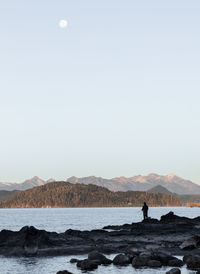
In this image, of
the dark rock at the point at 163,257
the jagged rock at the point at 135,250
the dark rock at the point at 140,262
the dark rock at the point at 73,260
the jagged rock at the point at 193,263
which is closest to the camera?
the jagged rock at the point at 193,263

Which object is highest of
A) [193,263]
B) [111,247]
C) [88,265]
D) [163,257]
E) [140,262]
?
[111,247]

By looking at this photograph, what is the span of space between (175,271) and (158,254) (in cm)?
656

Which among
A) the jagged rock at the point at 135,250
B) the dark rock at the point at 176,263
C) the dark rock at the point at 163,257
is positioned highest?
the jagged rock at the point at 135,250

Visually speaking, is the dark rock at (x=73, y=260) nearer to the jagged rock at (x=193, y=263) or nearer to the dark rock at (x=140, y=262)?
the dark rock at (x=140, y=262)

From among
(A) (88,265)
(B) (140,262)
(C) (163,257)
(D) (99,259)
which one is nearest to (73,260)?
(D) (99,259)

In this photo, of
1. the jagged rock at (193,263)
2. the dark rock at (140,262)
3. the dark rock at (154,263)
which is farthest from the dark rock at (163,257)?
the jagged rock at (193,263)

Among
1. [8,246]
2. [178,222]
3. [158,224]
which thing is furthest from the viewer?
[178,222]

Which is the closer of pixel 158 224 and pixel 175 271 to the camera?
pixel 175 271

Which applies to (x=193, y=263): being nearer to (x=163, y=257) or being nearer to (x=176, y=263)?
(x=176, y=263)

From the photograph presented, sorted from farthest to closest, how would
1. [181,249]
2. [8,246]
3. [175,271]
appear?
1. [8,246]
2. [181,249]
3. [175,271]

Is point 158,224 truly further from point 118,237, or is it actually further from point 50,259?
point 50,259

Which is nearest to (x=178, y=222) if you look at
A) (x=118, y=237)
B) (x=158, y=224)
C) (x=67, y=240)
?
(x=158, y=224)

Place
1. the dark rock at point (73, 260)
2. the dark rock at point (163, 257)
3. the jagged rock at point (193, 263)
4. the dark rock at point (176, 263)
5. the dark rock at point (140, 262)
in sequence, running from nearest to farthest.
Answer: the jagged rock at point (193, 263) < the dark rock at point (176, 263) < the dark rock at point (140, 262) < the dark rock at point (163, 257) < the dark rock at point (73, 260)

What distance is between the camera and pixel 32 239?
4503 centimetres
